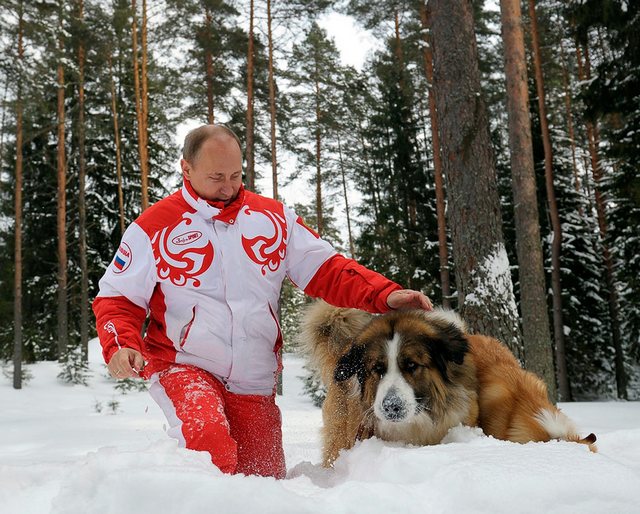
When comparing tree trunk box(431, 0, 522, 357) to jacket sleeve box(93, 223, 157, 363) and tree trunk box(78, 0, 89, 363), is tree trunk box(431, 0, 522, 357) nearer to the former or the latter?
jacket sleeve box(93, 223, 157, 363)

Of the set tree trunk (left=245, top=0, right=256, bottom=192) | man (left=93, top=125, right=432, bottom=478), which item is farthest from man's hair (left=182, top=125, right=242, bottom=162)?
tree trunk (left=245, top=0, right=256, bottom=192)

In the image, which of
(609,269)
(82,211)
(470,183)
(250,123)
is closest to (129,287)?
(470,183)

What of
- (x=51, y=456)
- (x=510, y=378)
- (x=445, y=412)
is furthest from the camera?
(x=51, y=456)

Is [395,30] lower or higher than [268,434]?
higher

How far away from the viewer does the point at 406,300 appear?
9.78 ft

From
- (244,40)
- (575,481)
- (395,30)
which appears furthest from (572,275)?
(575,481)

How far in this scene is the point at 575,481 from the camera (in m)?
1.65

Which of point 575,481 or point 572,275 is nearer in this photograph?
point 575,481

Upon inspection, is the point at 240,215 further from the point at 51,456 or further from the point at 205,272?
the point at 51,456

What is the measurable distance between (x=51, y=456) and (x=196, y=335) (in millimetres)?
4116

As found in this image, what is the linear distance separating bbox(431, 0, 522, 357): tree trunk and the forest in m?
4.92

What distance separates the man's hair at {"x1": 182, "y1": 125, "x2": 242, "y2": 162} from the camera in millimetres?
2977

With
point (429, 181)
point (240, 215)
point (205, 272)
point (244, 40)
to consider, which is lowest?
point (205, 272)

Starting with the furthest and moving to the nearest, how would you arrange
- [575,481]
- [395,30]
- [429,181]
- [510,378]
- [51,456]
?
1. [429,181]
2. [395,30]
3. [51,456]
4. [510,378]
5. [575,481]
